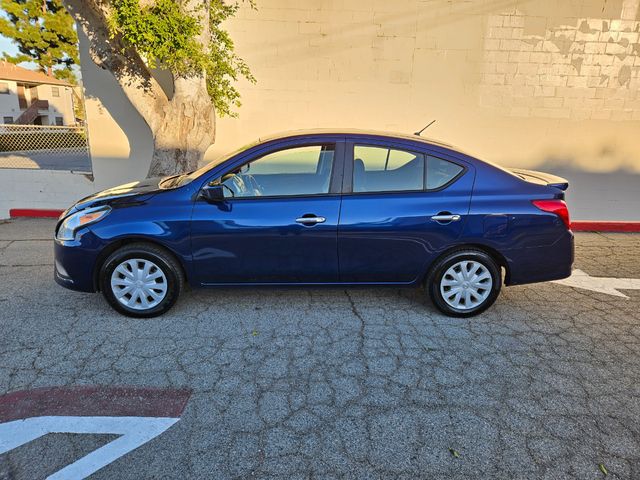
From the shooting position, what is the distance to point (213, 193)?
3441 mm

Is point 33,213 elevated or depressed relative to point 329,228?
depressed

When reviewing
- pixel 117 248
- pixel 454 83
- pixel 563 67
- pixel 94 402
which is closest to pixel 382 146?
pixel 117 248

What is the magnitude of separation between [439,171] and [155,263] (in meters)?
2.53

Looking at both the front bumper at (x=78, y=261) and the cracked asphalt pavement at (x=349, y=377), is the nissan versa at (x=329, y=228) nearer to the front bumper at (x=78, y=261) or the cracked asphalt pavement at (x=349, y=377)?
the front bumper at (x=78, y=261)

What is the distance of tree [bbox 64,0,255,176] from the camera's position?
4629 mm

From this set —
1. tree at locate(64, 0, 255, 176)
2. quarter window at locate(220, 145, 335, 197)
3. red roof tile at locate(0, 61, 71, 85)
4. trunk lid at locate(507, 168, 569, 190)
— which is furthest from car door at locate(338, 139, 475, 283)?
red roof tile at locate(0, 61, 71, 85)

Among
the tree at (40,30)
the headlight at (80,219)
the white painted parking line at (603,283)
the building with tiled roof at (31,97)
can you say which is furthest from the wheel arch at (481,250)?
the building with tiled roof at (31,97)

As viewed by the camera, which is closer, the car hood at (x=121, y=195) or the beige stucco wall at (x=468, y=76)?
the car hood at (x=121, y=195)

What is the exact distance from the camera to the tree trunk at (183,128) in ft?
17.6

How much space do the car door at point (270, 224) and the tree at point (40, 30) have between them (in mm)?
27206

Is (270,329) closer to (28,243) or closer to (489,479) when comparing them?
(489,479)

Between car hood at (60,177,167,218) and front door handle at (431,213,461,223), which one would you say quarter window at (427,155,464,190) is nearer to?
front door handle at (431,213,461,223)

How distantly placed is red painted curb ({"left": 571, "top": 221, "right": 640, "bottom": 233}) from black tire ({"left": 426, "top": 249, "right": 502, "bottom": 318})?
4194mm

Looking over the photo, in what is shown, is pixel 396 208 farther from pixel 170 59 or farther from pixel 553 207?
pixel 170 59
